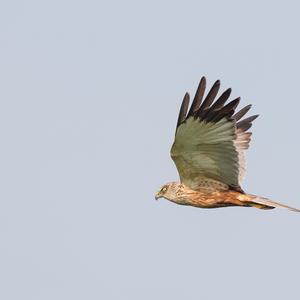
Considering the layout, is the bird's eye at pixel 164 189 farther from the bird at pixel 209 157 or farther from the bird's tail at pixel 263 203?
the bird's tail at pixel 263 203

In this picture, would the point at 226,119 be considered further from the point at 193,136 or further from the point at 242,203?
the point at 242,203

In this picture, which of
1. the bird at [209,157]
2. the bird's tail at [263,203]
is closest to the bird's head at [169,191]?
the bird at [209,157]

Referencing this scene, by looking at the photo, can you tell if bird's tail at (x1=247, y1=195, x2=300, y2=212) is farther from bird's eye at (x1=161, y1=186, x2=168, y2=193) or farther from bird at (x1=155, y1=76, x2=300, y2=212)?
bird's eye at (x1=161, y1=186, x2=168, y2=193)

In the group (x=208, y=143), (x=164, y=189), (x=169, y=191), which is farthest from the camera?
(x=164, y=189)

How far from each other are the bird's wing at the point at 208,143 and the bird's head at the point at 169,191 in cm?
25

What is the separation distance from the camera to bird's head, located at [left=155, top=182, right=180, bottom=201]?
17438 millimetres

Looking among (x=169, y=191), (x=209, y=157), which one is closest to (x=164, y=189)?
(x=169, y=191)

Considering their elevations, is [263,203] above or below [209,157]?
below

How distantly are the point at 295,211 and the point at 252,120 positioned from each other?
366 cm

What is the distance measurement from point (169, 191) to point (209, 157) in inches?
55.3

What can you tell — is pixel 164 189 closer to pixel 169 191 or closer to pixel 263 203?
pixel 169 191

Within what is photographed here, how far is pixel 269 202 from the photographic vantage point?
653 inches

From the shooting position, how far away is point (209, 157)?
16516 mm

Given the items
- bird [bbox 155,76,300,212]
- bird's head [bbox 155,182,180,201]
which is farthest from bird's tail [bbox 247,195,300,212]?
bird's head [bbox 155,182,180,201]
